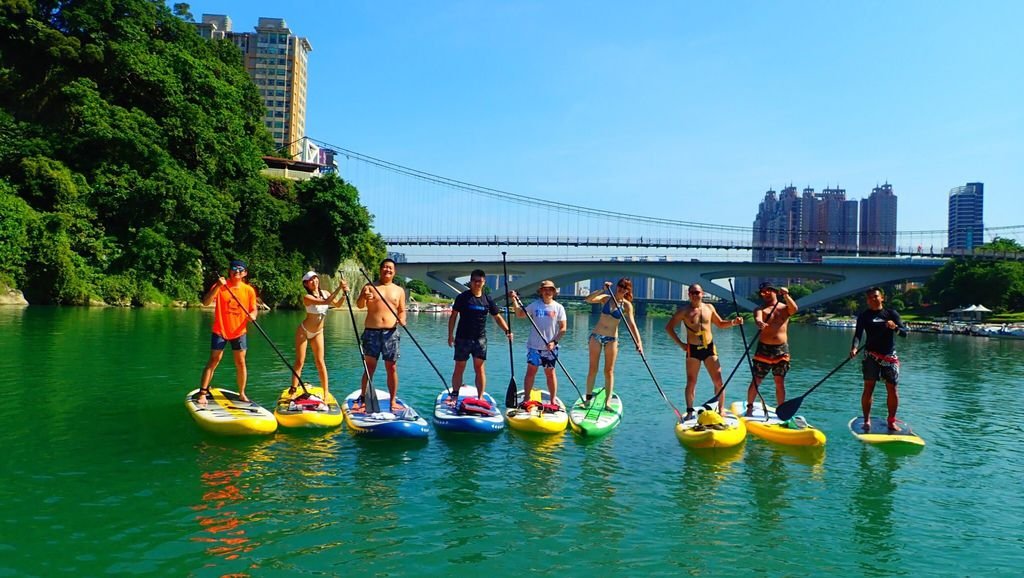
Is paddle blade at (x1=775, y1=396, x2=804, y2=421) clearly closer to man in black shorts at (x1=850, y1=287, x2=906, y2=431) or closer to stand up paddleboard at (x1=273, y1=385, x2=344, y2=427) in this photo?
man in black shorts at (x1=850, y1=287, x2=906, y2=431)

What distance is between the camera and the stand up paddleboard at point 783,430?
9781 millimetres

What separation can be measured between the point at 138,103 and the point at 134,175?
6625mm

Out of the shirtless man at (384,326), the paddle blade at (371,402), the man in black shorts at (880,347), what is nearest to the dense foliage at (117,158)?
the shirtless man at (384,326)

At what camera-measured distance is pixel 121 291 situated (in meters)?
41.0

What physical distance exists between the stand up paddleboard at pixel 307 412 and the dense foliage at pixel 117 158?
1303 inches

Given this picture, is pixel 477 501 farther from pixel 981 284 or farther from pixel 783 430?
pixel 981 284

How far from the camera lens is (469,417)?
995 centimetres

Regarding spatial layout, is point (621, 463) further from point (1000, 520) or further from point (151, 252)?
point (151, 252)

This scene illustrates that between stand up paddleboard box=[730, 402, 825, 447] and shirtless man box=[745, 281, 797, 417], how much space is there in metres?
0.38

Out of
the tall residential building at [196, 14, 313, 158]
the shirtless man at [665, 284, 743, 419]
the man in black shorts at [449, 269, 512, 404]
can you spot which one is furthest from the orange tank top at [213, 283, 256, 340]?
the tall residential building at [196, 14, 313, 158]

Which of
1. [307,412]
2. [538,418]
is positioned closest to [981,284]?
[538,418]

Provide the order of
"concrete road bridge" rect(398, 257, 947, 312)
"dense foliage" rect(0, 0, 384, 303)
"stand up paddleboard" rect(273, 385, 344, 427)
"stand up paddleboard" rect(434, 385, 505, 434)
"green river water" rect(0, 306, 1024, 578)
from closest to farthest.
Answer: "green river water" rect(0, 306, 1024, 578) < "stand up paddleboard" rect(273, 385, 344, 427) < "stand up paddleboard" rect(434, 385, 505, 434) < "dense foliage" rect(0, 0, 384, 303) < "concrete road bridge" rect(398, 257, 947, 312)

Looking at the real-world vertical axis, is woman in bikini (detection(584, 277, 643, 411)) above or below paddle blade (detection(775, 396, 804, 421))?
above

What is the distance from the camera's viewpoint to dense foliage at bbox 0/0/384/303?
37.8 m
